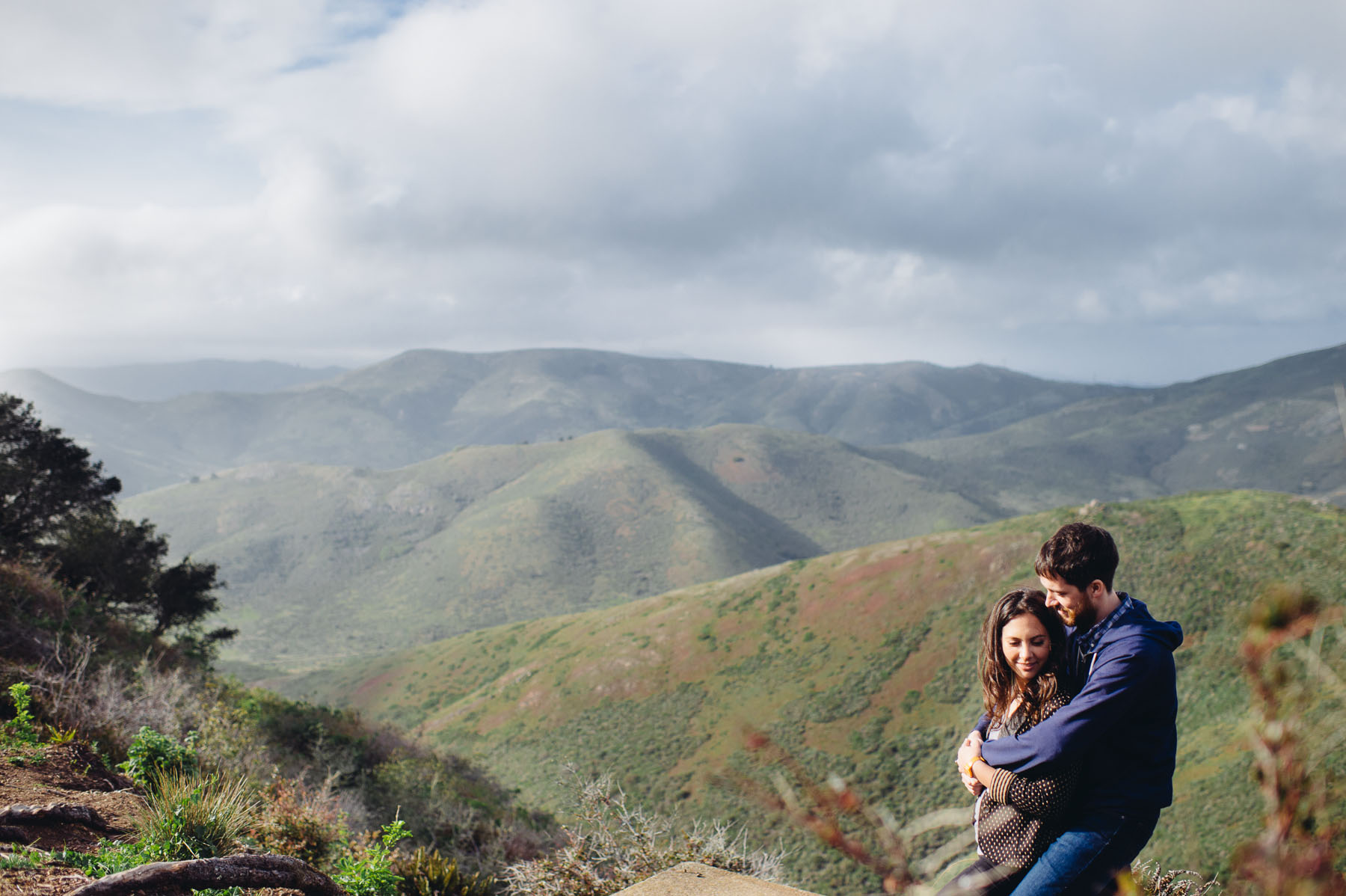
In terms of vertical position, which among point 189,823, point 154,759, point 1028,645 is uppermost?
point 1028,645

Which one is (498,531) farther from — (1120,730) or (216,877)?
(1120,730)

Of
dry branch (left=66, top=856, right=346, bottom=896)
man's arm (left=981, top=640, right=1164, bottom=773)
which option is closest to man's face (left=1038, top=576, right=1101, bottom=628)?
man's arm (left=981, top=640, right=1164, bottom=773)

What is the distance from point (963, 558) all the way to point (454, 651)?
53.8 m

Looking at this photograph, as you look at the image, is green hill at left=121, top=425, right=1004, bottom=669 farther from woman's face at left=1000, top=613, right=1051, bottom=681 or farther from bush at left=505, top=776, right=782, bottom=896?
woman's face at left=1000, top=613, right=1051, bottom=681

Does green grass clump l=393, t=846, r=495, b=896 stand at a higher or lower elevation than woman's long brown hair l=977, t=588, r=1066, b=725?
lower

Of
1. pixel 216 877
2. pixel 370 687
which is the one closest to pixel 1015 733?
pixel 216 877

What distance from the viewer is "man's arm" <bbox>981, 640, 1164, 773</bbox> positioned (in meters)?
3.55

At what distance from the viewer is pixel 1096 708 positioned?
3.55 m

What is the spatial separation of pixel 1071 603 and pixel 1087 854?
4.11ft

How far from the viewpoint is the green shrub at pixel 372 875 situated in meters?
6.96

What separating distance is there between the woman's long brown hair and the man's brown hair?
217 millimetres

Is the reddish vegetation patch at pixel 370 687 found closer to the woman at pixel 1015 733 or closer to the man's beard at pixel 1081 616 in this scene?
the woman at pixel 1015 733

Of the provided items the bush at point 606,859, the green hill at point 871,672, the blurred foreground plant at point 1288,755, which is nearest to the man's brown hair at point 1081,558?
the blurred foreground plant at point 1288,755

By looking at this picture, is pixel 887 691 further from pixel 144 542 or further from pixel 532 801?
pixel 144 542
